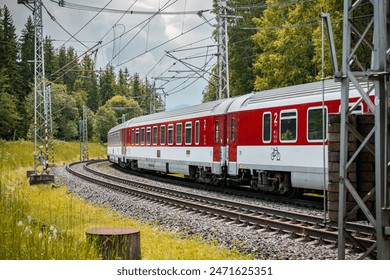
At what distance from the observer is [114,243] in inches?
276

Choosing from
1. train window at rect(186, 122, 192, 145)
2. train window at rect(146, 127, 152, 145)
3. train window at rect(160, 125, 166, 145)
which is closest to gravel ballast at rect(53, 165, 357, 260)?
train window at rect(186, 122, 192, 145)

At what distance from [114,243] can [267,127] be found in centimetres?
948

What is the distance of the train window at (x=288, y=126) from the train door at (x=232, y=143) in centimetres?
280

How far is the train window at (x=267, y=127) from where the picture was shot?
51.8ft

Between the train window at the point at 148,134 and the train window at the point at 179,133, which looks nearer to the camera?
the train window at the point at 179,133

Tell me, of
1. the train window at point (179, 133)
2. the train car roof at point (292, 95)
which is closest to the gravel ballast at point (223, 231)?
the train car roof at point (292, 95)

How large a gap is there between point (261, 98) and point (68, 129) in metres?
7.24

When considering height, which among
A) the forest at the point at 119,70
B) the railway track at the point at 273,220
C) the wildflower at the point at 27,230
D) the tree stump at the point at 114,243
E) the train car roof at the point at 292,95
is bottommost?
the railway track at the point at 273,220

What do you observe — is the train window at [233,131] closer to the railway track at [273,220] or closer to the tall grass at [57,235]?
the railway track at [273,220]

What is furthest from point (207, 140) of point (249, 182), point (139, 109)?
point (139, 109)

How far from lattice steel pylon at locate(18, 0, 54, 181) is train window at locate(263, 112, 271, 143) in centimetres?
586
